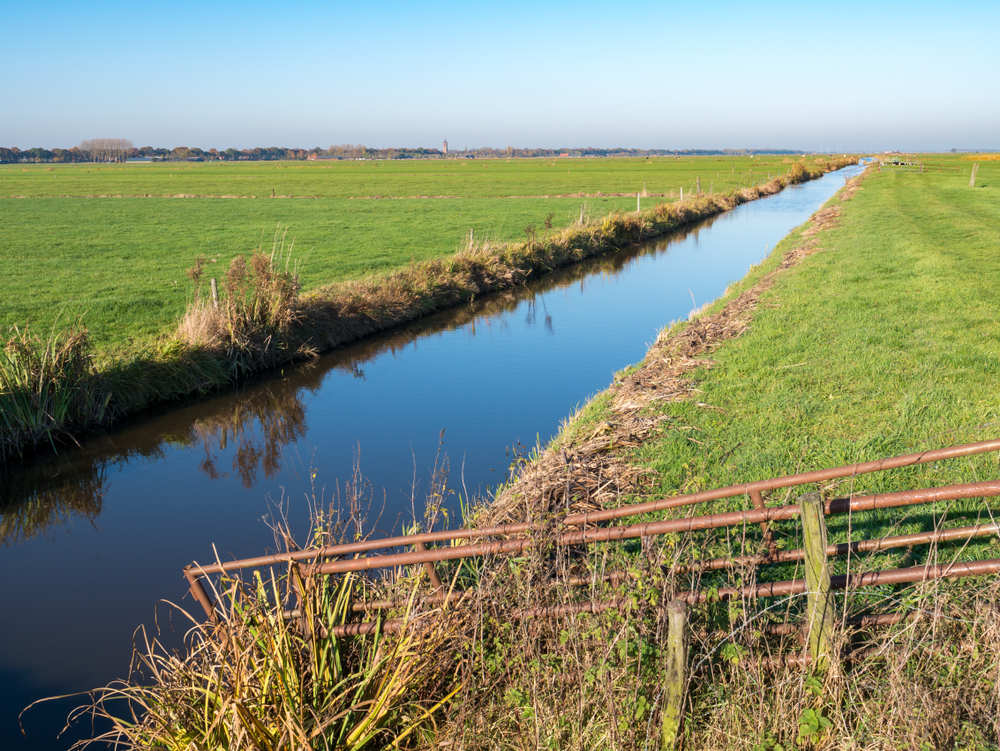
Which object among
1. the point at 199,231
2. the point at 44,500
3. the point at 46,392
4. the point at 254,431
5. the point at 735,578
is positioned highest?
the point at 199,231

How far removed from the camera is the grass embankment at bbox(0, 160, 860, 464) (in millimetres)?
9523

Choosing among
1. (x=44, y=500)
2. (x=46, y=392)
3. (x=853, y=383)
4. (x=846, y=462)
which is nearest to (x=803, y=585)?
(x=846, y=462)

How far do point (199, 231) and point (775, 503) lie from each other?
107 ft

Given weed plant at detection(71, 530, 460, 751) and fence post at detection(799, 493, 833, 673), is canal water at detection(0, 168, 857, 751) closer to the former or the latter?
weed plant at detection(71, 530, 460, 751)

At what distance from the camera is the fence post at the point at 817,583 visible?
2895 mm

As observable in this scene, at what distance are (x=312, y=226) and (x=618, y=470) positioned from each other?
31.5m

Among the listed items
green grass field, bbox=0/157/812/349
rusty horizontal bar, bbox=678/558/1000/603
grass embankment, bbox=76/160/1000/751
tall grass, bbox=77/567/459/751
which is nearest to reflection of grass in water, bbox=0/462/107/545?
green grass field, bbox=0/157/812/349

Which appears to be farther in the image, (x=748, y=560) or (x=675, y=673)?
(x=748, y=560)

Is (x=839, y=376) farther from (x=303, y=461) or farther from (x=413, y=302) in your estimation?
(x=413, y=302)

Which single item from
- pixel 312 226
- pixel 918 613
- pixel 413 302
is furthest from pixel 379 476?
pixel 312 226

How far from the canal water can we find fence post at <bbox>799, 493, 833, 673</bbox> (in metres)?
2.53

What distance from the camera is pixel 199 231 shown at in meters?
33.0

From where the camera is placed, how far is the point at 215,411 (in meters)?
11.4

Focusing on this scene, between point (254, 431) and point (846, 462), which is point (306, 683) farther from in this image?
point (254, 431)
